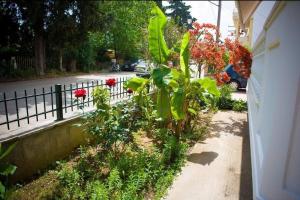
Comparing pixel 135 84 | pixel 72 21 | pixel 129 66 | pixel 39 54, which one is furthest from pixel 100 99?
pixel 129 66

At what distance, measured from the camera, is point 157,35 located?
17.3 ft

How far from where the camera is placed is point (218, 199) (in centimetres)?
380

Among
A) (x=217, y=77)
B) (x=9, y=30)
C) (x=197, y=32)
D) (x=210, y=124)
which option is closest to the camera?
(x=210, y=124)

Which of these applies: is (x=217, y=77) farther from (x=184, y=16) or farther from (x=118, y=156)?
(x=184, y=16)

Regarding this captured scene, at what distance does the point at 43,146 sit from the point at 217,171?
3337 millimetres

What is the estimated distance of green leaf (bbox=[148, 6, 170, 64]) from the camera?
5219mm

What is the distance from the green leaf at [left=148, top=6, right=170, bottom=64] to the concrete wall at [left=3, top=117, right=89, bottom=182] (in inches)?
89.3

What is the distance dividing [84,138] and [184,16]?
5138cm

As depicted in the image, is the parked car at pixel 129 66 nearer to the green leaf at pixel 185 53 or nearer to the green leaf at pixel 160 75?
the green leaf at pixel 185 53

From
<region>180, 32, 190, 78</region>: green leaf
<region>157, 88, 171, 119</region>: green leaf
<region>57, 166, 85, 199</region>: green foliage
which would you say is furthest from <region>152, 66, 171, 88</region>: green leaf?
<region>57, 166, 85, 199</region>: green foliage

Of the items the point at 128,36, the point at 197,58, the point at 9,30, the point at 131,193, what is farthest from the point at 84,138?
the point at 128,36

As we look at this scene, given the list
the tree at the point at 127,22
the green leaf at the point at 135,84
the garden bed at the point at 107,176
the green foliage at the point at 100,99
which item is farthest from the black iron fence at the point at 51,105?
the tree at the point at 127,22

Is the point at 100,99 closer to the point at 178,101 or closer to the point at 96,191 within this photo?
the point at 178,101

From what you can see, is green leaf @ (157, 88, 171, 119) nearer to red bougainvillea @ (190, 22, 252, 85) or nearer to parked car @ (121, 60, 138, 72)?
red bougainvillea @ (190, 22, 252, 85)
